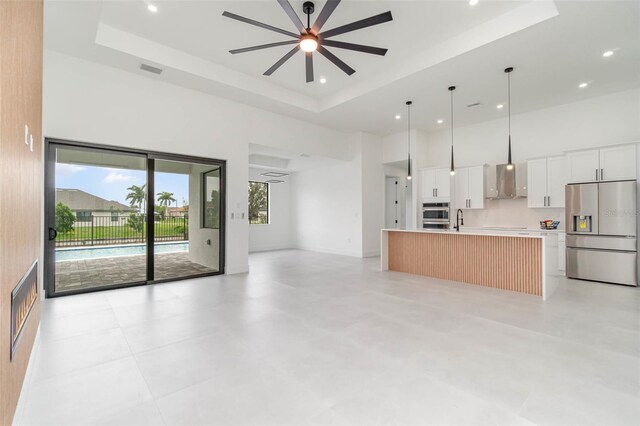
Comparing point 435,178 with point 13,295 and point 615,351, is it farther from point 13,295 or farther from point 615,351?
point 13,295

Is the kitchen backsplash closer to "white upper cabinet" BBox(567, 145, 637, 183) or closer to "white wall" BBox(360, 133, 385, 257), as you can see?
"white upper cabinet" BBox(567, 145, 637, 183)

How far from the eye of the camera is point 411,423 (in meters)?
1.75

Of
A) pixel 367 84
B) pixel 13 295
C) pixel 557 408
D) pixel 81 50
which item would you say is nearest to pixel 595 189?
pixel 367 84

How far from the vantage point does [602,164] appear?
5414 mm

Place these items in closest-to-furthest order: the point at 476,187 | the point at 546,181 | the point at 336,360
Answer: the point at 336,360, the point at 546,181, the point at 476,187

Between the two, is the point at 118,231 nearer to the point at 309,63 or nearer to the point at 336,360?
the point at 309,63

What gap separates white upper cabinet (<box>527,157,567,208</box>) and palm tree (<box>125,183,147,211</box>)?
803cm

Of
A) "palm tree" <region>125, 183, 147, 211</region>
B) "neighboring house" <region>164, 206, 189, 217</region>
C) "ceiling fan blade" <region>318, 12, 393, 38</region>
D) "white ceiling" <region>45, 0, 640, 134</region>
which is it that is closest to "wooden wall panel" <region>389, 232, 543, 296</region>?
"white ceiling" <region>45, 0, 640, 134</region>

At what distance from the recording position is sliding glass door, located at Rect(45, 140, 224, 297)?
4.45 m

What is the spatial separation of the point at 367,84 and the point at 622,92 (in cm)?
508

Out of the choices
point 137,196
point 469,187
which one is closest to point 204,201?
point 137,196

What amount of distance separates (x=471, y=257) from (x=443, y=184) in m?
3.05

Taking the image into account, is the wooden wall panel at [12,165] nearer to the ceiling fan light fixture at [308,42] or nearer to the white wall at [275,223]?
the ceiling fan light fixture at [308,42]

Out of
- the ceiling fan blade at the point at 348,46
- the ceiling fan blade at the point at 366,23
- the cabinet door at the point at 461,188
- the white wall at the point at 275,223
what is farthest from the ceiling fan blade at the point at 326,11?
the white wall at the point at 275,223
